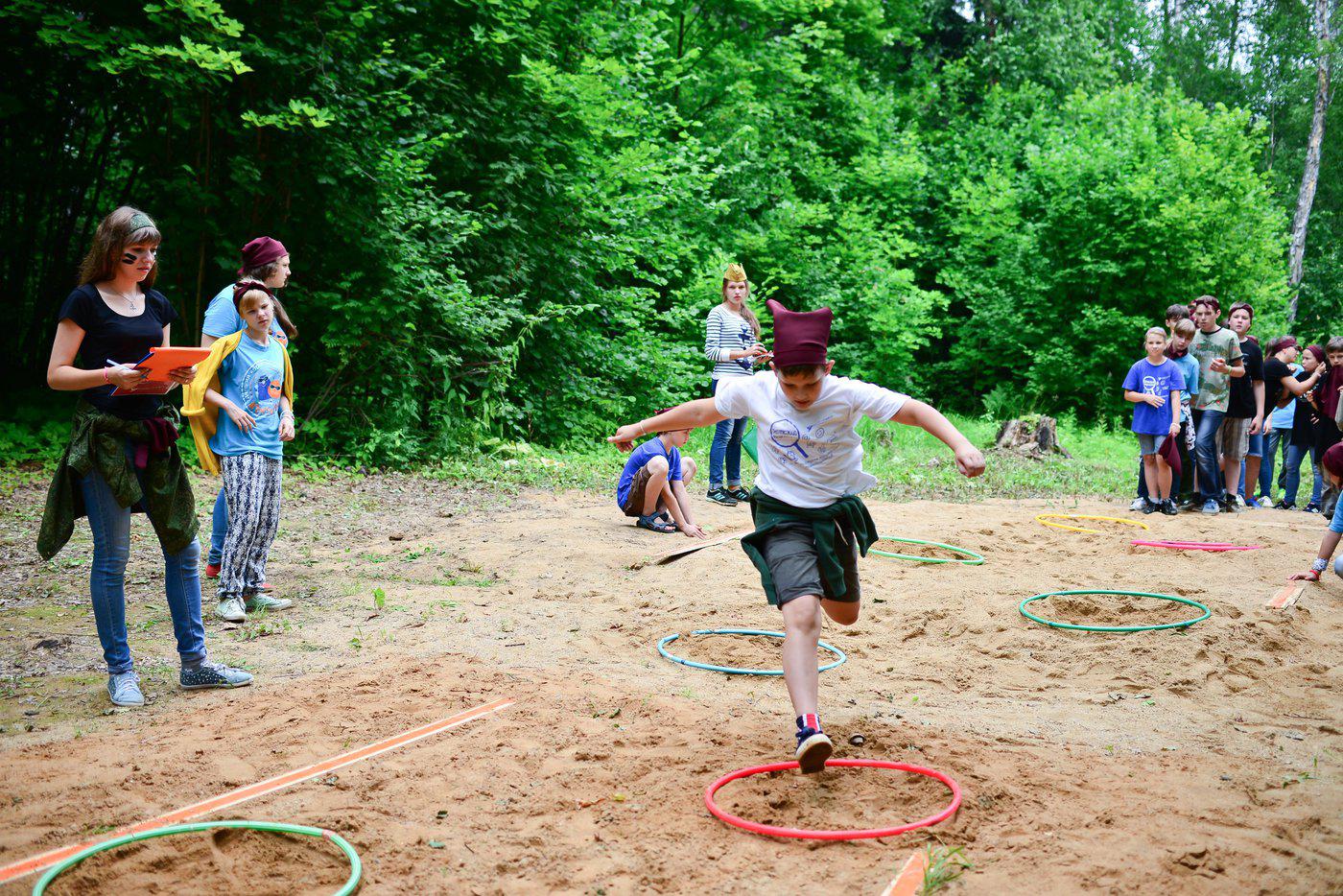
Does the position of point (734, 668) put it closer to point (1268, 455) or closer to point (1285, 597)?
point (1285, 597)

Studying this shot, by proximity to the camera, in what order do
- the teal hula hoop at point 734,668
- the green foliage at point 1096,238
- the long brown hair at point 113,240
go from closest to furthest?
the long brown hair at point 113,240
the teal hula hoop at point 734,668
the green foliage at point 1096,238

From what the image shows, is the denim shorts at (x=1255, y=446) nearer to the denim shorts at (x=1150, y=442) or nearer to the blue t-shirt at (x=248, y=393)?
the denim shorts at (x=1150, y=442)

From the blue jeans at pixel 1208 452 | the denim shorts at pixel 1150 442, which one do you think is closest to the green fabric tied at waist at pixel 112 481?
the denim shorts at pixel 1150 442

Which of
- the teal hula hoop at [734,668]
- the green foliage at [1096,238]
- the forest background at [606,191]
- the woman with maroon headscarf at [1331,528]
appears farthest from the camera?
the green foliage at [1096,238]

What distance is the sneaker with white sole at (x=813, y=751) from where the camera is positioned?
3782mm

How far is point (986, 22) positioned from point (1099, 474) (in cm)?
1698

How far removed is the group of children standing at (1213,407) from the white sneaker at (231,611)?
869 centimetres

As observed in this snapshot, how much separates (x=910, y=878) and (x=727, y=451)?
8050 millimetres

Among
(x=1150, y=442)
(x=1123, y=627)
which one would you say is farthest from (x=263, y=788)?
(x=1150, y=442)

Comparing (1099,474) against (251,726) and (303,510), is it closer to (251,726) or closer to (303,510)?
(303,510)

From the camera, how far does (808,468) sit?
14.3 ft

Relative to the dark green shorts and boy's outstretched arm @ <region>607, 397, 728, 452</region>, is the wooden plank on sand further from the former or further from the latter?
the dark green shorts

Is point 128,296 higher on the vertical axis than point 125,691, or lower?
higher

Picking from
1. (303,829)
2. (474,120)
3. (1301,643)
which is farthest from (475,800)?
(474,120)
